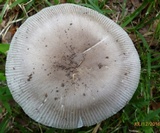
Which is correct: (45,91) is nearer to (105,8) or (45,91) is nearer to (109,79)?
(109,79)

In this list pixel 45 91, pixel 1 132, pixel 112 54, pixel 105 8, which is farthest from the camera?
pixel 105 8

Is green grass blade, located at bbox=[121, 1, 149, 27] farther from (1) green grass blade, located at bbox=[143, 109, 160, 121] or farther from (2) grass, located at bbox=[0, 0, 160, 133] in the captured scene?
(1) green grass blade, located at bbox=[143, 109, 160, 121]

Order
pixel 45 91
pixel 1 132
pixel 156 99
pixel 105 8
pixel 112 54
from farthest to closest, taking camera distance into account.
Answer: pixel 105 8
pixel 156 99
pixel 1 132
pixel 112 54
pixel 45 91

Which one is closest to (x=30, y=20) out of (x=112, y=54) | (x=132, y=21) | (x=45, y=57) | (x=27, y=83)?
(x=45, y=57)

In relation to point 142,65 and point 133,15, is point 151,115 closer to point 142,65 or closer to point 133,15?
point 142,65

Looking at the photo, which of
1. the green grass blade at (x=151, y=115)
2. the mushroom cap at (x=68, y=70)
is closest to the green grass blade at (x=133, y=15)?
the mushroom cap at (x=68, y=70)

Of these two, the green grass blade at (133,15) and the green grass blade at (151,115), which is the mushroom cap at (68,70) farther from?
the green grass blade at (133,15)
